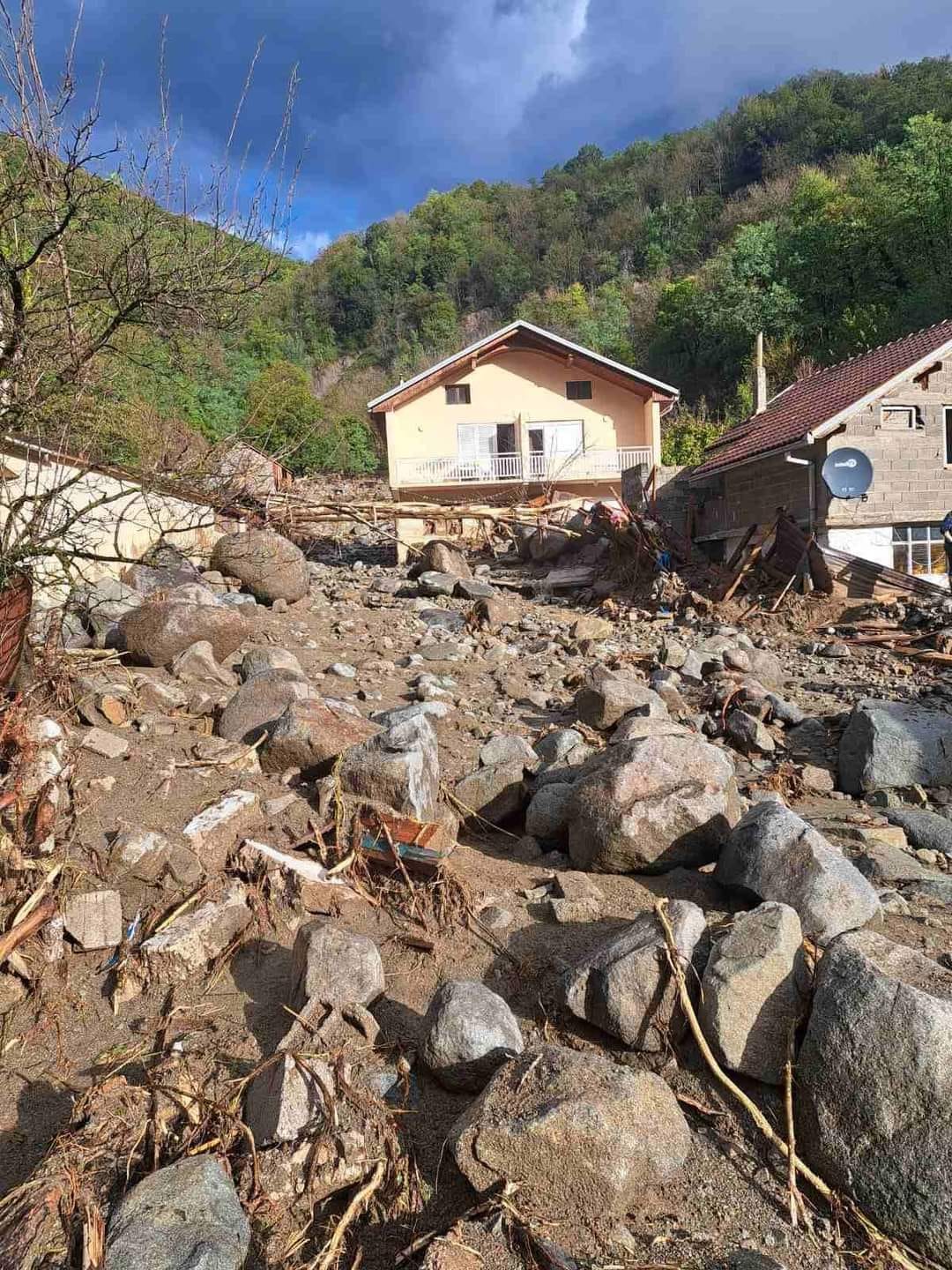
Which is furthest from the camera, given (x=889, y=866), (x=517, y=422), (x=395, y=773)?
(x=517, y=422)

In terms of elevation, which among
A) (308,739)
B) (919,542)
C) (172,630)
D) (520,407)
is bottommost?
(308,739)

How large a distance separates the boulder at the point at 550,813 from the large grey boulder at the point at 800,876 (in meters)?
1.38

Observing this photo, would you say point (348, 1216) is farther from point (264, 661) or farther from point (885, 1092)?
point (264, 661)

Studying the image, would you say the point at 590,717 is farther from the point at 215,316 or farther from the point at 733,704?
the point at 215,316

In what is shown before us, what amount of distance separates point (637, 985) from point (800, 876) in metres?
1.16

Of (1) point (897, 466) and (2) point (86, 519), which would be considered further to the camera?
(1) point (897, 466)

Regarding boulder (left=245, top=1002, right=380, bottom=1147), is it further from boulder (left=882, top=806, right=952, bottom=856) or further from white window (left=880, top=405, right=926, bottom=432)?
white window (left=880, top=405, right=926, bottom=432)

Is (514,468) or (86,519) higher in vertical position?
(514,468)

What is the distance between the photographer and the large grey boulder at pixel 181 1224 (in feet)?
8.29

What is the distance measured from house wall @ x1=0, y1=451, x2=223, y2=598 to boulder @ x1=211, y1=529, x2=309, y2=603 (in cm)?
49

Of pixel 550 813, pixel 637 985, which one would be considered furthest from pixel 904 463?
pixel 637 985

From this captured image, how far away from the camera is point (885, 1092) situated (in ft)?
9.01

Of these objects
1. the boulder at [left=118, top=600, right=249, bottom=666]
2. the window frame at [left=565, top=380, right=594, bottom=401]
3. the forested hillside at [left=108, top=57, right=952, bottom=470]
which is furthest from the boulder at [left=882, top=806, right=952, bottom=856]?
the window frame at [left=565, top=380, right=594, bottom=401]

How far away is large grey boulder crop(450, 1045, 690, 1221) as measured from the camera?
8.90ft
